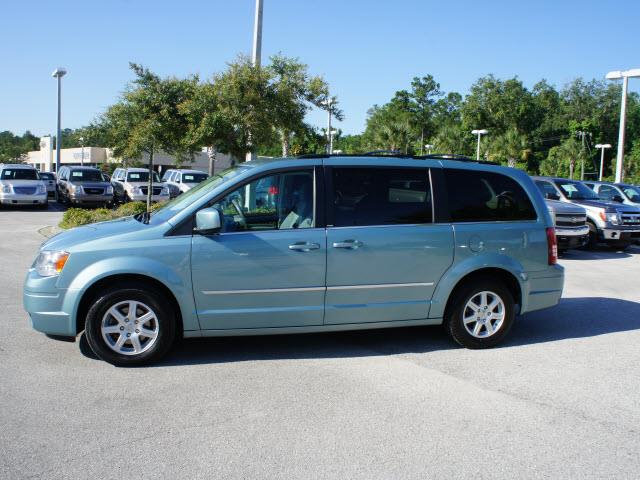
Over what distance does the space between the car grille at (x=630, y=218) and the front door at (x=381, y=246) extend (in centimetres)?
1131

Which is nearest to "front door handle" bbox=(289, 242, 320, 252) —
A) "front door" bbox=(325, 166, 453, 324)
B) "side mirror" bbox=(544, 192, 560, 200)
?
"front door" bbox=(325, 166, 453, 324)

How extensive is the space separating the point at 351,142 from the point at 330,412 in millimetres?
97972

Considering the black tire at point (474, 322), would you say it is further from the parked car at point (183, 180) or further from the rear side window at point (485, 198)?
the parked car at point (183, 180)

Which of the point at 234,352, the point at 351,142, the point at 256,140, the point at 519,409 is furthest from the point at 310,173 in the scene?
the point at 351,142

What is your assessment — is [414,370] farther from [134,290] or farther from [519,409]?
[134,290]

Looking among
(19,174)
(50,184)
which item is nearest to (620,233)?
(19,174)

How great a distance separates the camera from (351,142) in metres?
101

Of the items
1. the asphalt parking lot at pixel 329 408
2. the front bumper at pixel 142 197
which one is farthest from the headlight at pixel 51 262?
the front bumper at pixel 142 197

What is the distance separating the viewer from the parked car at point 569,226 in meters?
13.6

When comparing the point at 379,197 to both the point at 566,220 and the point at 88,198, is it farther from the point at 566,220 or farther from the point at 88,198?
the point at 88,198

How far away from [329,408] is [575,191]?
45.2ft

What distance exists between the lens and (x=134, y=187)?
2608cm

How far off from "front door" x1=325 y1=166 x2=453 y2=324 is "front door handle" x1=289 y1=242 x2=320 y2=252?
→ 13 centimetres

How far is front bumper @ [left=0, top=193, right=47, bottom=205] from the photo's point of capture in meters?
24.0
